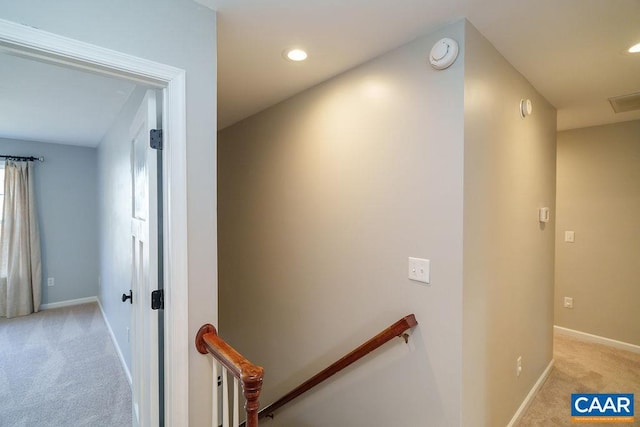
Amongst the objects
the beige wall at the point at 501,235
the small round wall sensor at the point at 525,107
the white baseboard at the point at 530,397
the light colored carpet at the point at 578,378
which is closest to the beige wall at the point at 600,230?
the light colored carpet at the point at 578,378

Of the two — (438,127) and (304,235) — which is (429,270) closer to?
(438,127)

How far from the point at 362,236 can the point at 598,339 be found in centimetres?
338

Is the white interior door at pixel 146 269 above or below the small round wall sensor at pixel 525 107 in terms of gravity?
below

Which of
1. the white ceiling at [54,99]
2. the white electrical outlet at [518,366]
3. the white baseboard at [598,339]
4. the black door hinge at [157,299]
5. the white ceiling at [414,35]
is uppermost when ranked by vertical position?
the white ceiling at [54,99]

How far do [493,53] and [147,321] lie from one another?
2357 mm

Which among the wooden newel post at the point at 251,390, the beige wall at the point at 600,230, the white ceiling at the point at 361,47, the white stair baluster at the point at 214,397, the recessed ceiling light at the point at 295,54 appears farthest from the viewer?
the beige wall at the point at 600,230

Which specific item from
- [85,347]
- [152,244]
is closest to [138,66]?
[152,244]

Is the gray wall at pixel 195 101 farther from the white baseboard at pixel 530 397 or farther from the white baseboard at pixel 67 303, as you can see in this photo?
the white baseboard at pixel 67 303

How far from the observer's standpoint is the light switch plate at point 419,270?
1.52 m

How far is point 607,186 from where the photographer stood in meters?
3.10

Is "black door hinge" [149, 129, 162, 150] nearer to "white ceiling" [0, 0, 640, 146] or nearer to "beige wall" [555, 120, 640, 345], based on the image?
"white ceiling" [0, 0, 640, 146]

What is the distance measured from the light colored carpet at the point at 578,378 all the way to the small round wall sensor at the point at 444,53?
2430 mm

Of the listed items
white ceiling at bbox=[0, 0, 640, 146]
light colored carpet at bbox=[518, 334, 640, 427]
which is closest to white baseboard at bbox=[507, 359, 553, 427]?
light colored carpet at bbox=[518, 334, 640, 427]

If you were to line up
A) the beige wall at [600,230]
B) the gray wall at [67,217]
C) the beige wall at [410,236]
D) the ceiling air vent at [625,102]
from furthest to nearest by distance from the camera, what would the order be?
the gray wall at [67,217] → the beige wall at [600,230] → the ceiling air vent at [625,102] → the beige wall at [410,236]
